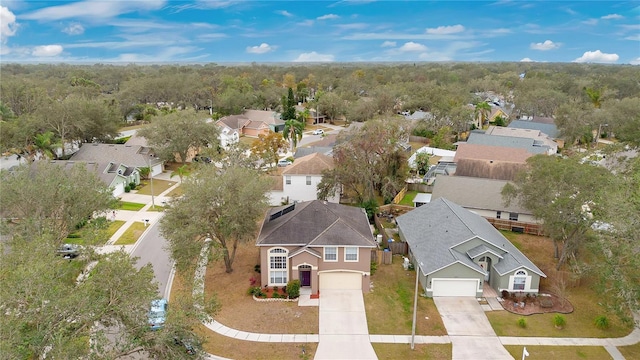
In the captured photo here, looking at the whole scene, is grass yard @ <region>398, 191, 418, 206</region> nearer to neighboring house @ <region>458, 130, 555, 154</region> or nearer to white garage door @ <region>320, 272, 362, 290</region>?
white garage door @ <region>320, 272, 362, 290</region>

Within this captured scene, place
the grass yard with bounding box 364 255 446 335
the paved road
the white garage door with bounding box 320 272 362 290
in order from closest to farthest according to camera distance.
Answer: the grass yard with bounding box 364 255 446 335
the white garage door with bounding box 320 272 362 290
the paved road

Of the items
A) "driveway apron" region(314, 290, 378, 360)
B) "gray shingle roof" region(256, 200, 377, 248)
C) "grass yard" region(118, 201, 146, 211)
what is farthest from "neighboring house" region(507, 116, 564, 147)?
"grass yard" region(118, 201, 146, 211)

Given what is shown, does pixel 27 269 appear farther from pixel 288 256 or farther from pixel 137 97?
pixel 137 97

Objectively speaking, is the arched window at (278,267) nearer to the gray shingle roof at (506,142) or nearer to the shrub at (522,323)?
the shrub at (522,323)

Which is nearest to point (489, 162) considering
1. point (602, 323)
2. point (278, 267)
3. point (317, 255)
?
point (602, 323)

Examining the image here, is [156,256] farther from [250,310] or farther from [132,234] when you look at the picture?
[250,310]

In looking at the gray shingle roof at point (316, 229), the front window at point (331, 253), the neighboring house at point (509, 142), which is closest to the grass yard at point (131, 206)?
the gray shingle roof at point (316, 229)

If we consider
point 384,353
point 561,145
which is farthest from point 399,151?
point 561,145
